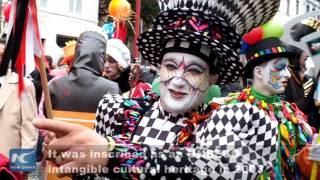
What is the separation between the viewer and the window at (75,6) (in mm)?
21562

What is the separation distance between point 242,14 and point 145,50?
43 cm

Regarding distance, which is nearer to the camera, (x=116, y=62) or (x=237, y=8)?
(x=237, y=8)

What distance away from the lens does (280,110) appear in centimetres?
334

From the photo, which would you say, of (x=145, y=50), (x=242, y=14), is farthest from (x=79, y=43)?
(x=242, y=14)

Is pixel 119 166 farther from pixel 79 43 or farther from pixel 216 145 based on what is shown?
Answer: pixel 79 43

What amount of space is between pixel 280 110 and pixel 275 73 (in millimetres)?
228

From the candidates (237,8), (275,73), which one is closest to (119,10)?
(275,73)

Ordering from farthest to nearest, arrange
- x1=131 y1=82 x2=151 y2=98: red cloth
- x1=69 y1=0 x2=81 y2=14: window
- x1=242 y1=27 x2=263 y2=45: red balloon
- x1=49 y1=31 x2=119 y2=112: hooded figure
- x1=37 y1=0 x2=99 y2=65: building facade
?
x1=69 y1=0 x2=81 y2=14: window < x1=37 y1=0 x2=99 y2=65: building facade < x1=131 y1=82 x2=151 y2=98: red cloth < x1=49 y1=31 x2=119 y2=112: hooded figure < x1=242 y1=27 x2=263 y2=45: red balloon

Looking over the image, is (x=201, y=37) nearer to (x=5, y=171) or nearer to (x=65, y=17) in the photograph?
(x=5, y=171)

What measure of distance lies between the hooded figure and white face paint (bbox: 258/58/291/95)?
1.16 m

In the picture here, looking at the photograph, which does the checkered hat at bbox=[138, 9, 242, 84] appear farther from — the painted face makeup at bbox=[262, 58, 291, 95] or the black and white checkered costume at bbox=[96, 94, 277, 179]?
the painted face makeup at bbox=[262, 58, 291, 95]

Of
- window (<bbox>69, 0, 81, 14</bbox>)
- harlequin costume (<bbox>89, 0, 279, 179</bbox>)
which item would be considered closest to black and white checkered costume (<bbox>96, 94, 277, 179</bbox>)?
harlequin costume (<bbox>89, 0, 279, 179</bbox>)

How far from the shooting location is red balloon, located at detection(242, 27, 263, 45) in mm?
2928

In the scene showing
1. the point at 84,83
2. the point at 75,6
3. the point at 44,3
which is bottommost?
the point at 84,83
